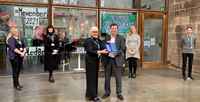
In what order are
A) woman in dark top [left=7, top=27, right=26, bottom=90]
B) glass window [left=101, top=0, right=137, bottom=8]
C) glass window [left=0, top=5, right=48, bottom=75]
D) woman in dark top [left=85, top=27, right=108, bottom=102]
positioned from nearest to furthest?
woman in dark top [left=85, top=27, right=108, bottom=102] < woman in dark top [left=7, top=27, right=26, bottom=90] < glass window [left=0, top=5, right=48, bottom=75] < glass window [left=101, top=0, right=137, bottom=8]

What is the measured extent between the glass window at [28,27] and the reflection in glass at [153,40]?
15.1ft

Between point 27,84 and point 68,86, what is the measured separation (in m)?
1.37

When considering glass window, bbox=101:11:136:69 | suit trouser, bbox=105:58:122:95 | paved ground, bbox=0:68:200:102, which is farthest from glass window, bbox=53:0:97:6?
suit trouser, bbox=105:58:122:95

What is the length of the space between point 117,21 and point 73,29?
2.04m

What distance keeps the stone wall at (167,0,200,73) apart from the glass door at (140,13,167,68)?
0.91ft

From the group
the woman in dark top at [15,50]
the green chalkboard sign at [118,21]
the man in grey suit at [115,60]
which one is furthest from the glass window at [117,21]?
the woman in dark top at [15,50]

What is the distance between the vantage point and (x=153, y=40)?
877cm

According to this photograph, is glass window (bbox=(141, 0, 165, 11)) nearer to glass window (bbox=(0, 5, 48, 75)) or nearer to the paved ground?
the paved ground

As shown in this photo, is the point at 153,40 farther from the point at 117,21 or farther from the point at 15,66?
the point at 15,66

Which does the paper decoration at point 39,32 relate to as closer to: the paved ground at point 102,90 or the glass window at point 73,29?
the glass window at point 73,29

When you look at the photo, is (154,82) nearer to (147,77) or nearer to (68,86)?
(147,77)

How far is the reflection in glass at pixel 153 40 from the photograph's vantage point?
28.2 feet

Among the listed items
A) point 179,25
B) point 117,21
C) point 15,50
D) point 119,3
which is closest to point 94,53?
point 15,50

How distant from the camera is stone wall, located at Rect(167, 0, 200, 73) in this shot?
7.40 metres
